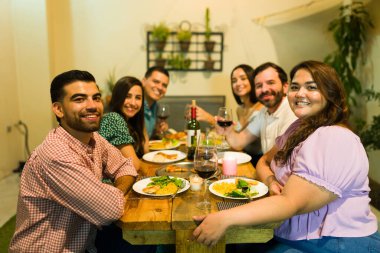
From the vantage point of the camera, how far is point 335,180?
1.24 meters

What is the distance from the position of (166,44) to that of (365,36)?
228 cm

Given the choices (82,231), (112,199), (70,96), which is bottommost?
(82,231)

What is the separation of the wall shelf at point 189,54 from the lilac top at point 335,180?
9.95 ft

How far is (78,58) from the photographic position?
429 centimetres

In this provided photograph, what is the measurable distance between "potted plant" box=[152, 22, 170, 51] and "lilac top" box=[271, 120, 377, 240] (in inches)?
Result: 120

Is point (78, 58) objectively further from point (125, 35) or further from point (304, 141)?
point (304, 141)

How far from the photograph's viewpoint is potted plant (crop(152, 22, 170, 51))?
4.14 m

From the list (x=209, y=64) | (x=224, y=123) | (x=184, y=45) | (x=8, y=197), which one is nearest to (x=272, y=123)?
(x=224, y=123)

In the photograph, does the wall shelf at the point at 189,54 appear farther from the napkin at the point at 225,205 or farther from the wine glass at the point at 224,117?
the napkin at the point at 225,205

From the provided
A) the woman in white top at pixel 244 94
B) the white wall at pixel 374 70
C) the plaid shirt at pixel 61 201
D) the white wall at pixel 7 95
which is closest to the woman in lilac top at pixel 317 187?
the plaid shirt at pixel 61 201

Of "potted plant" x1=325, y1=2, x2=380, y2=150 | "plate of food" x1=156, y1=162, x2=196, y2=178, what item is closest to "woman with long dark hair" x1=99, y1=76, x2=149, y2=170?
"plate of food" x1=156, y1=162, x2=196, y2=178

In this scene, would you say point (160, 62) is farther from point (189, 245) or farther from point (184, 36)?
point (189, 245)

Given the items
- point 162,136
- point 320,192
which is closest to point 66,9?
point 162,136

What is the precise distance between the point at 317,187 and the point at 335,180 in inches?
2.8
